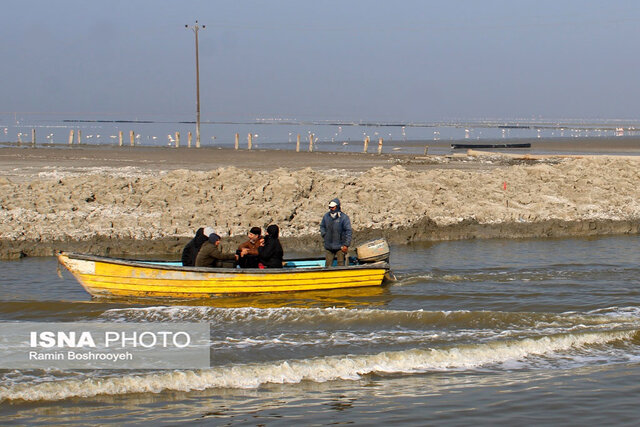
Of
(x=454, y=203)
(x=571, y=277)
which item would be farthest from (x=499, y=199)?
(x=571, y=277)

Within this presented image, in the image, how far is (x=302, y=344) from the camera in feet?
42.8

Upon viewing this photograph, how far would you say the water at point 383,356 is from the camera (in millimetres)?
9992

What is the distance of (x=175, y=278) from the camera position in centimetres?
1609

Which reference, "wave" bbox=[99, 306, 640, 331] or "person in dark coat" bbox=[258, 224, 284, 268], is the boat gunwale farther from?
"wave" bbox=[99, 306, 640, 331]

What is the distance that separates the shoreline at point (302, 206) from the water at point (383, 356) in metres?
3.39

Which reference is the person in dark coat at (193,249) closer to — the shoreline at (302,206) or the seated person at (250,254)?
the seated person at (250,254)

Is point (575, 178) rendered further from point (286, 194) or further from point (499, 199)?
point (286, 194)

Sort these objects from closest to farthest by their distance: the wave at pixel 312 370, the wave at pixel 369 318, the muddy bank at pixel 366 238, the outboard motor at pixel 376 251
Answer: the wave at pixel 312 370 → the wave at pixel 369 318 → the outboard motor at pixel 376 251 → the muddy bank at pixel 366 238

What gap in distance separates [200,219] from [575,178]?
558 inches

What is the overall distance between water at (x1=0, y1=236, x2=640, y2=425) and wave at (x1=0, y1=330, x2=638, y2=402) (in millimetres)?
25

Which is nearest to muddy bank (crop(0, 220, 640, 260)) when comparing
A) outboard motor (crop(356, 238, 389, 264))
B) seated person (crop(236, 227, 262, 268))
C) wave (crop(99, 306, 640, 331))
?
outboard motor (crop(356, 238, 389, 264))

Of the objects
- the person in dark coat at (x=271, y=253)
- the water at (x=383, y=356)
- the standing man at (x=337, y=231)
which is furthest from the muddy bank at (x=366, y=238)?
the person in dark coat at (x=271, y=253)

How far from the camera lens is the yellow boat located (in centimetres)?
1602

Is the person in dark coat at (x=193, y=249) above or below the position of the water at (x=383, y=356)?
above
